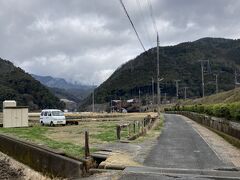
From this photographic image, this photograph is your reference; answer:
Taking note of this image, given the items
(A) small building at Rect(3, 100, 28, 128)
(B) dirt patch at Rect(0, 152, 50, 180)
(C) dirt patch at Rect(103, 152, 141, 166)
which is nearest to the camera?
(C) dirt patch at Rect(103, 152, 141, 166)

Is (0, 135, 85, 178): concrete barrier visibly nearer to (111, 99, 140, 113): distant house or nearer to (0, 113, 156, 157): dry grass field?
(0, 113, 156, 157): dry grass field

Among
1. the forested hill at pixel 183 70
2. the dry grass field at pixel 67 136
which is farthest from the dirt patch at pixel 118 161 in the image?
the forested hill at pixel 183 70

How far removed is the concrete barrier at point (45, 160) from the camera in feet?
41.9

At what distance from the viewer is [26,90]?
153250mm

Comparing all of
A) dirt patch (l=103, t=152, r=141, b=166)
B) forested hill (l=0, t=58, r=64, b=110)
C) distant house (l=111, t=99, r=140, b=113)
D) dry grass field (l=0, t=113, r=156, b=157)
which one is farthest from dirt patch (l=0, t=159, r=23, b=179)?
distant house (l=111, t=99, r=140, b=113)

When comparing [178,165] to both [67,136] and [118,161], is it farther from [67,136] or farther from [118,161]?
[67,136]

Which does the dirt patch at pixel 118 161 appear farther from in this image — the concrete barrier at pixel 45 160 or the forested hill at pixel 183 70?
the forested hill at pixel 183 70

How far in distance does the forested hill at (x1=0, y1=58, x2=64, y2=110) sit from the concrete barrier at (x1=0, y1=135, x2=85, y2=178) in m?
128

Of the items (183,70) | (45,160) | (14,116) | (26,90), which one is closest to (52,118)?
(14,116)

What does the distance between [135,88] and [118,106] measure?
36.5 metres

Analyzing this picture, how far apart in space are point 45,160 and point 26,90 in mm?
142368

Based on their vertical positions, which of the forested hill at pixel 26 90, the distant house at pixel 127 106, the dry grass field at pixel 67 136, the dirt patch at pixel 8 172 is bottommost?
the dirt patch at pixel 8 172

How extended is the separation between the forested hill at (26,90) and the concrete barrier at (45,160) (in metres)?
128

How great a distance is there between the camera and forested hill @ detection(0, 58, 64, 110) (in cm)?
14850
